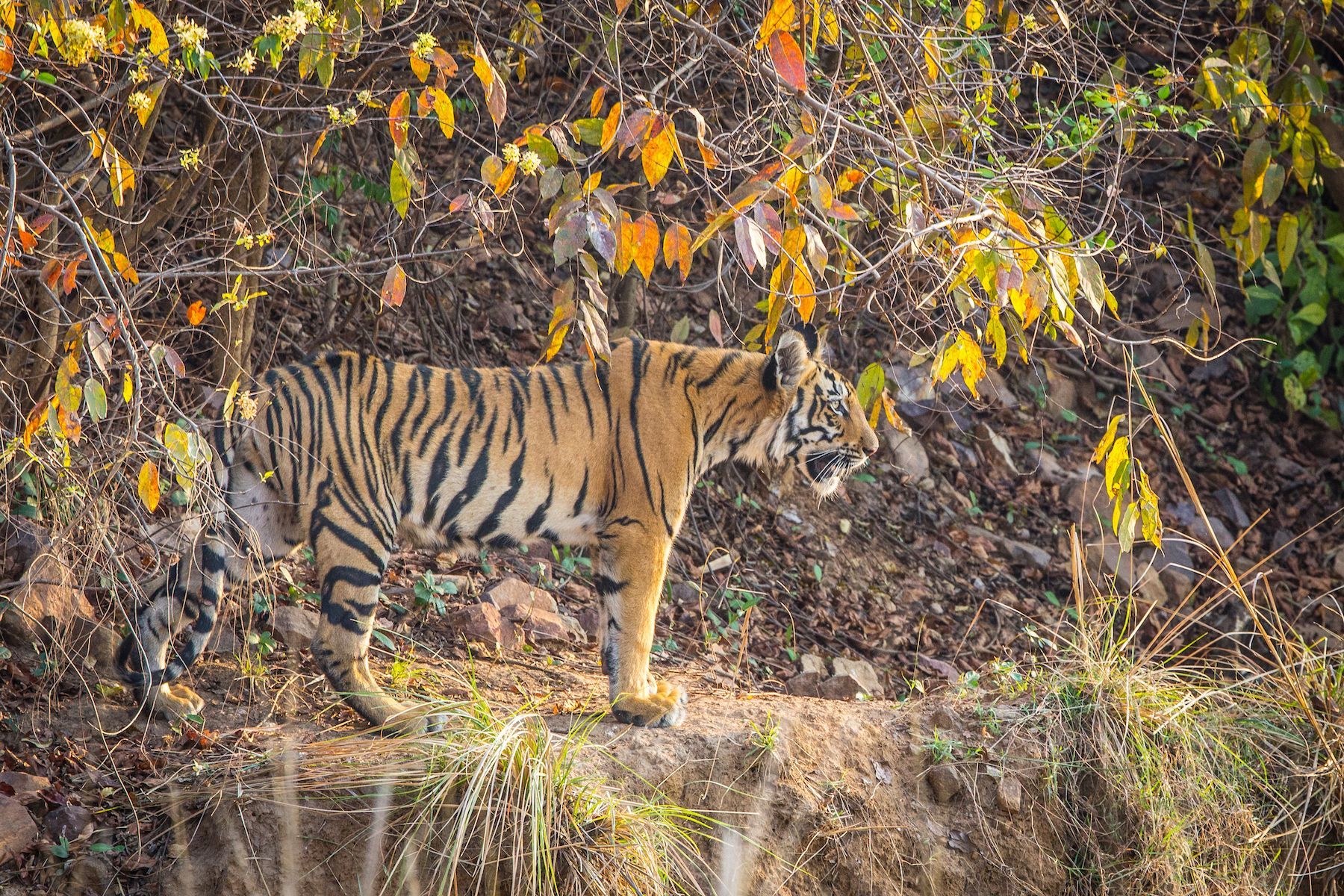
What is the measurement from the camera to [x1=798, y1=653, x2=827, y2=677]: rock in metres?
6.35

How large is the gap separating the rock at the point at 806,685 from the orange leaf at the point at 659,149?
292cm

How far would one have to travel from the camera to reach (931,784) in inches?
187

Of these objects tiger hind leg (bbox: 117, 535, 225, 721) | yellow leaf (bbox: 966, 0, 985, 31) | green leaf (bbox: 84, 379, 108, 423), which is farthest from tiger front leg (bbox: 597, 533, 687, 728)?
yellow leaf (bbox: 966, 0, 985, 31)

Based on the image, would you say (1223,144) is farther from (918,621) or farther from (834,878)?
(834,878)

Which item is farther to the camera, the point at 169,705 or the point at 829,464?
the point at 829,464

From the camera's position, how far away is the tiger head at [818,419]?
515 cm

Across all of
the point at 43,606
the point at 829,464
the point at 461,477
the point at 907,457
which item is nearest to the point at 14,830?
the point at 43,606

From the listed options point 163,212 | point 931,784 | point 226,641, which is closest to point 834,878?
point 931,784

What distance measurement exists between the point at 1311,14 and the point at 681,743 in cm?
635

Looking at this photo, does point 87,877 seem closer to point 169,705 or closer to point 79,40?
point 169,705

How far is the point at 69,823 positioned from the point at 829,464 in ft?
9.90

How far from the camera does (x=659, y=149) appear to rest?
11.6 feet

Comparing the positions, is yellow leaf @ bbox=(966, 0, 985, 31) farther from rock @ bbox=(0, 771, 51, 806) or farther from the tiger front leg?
rock @ bbox=(0, 771, 51, 806)

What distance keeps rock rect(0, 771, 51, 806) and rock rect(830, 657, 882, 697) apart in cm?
343
